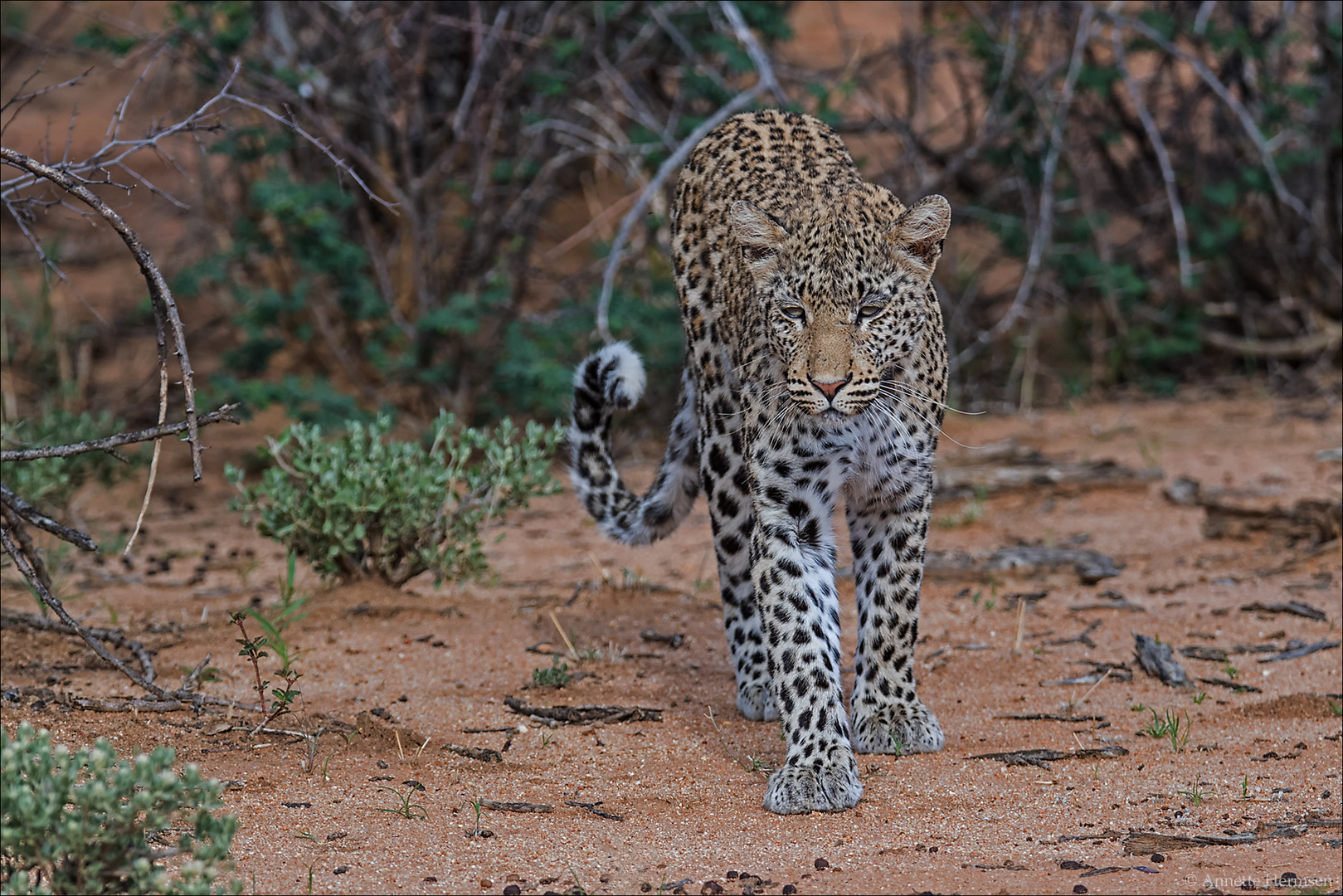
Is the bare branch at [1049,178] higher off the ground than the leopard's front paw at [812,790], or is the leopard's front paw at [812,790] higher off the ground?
the bare branch at [1049,178]

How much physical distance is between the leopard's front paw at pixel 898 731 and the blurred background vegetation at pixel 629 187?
4185 millimetres

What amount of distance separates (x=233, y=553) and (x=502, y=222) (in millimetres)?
2990

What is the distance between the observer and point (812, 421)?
4.61 m

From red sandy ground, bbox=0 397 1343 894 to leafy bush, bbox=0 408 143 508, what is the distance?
1.24ft

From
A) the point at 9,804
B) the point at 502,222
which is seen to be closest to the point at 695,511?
the point at 502,222

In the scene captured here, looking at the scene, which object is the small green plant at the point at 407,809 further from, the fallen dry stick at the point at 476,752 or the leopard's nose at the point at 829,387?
the leopard's nose at the point at 829,387

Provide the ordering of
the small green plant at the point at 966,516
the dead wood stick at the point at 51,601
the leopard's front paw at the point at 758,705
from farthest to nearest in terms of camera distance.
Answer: the small green plant at the point at 966,516
the leopard's front paw at the point at 758,705
the dead wood stick at the point at 51,601

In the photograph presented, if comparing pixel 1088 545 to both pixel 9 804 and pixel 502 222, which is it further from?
pixel 9 804

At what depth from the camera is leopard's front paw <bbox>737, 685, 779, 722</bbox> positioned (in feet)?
17.3

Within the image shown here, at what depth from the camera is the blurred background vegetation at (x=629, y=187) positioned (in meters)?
Answer: 8.99

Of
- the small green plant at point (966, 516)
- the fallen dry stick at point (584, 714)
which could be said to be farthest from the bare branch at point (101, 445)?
the small green plant at point (966, 516)

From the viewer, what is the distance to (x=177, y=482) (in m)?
9.91

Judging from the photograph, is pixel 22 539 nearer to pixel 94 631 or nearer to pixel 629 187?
pixel 94 631

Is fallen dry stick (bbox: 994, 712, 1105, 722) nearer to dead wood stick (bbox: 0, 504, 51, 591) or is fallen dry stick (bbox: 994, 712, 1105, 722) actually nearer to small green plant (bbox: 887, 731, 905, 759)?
small green plant (bbox: 887, 731, 905, 759)
